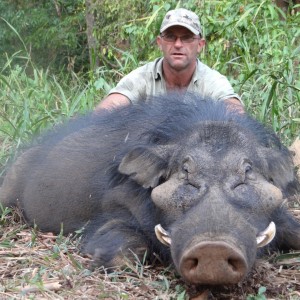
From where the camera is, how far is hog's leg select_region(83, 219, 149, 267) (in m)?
4.32


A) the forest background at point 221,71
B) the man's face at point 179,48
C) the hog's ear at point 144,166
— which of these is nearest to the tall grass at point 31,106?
the forest background at point 221,71

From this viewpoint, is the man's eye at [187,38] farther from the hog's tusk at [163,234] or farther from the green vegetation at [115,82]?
the hog's tusk at [163,234]

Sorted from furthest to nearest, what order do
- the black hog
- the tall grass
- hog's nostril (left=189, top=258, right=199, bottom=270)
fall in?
the tall grass → the black hog → hog's nostril (left=189, top=258, right=199, bottom=270)

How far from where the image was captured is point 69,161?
5.35 metres

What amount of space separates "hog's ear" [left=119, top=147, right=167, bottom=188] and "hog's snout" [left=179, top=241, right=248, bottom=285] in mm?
907

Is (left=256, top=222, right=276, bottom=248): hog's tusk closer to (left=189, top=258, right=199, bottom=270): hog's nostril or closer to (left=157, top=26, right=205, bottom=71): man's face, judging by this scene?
(left=189, top=258, right=199, bottom=270): hog's nostril

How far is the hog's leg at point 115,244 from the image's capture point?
4316mm

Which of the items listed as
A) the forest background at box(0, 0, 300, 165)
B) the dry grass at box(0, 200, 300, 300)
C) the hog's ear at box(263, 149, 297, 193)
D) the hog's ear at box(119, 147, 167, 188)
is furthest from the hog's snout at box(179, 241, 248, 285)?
the forest background at box(0, 0, 300, 165)

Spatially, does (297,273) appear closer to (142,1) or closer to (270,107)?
→ (270,107)

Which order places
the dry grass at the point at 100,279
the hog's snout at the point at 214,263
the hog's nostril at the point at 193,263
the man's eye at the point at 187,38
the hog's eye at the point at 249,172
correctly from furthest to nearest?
the man's eye at the point at 187,38 < the hog's eye at the point at 249,172 < the dry grass at the point at 100,279 < the hog's nostril at the point at 193,263 < the hog's snout at the point at 214,263

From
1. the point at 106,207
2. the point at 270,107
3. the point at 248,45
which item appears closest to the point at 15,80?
the point at 248,45

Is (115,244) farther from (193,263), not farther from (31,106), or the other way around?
(31,106)

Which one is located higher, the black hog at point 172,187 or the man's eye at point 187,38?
the man's eye at point 187,38

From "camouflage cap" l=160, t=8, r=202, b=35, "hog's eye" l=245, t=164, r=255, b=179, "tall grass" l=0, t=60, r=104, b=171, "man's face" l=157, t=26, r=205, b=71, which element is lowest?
"tall grass" l=0, t=60, r=104, b=171
